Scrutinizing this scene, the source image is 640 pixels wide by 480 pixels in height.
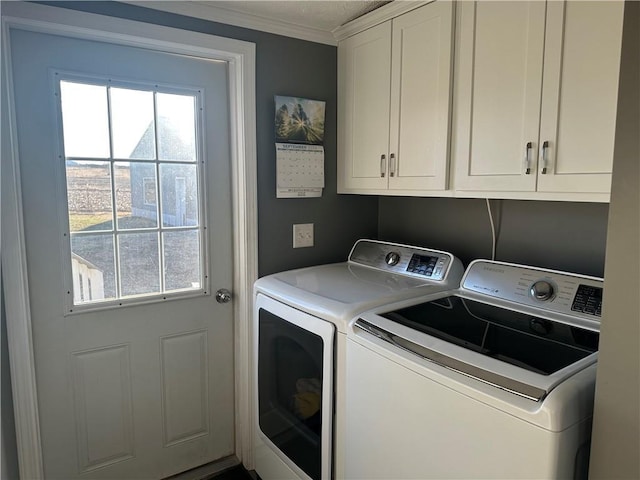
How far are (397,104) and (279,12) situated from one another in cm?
64

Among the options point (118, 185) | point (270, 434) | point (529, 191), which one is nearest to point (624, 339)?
point (529, 191)

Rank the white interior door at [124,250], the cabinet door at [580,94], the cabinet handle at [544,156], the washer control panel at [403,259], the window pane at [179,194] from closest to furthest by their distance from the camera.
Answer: the cabinet door at [580,94]
the cabinet handle at [544,156]
the white interior door at [124,250]
the washer control panel at [403,259]
the window pane at [179,194]

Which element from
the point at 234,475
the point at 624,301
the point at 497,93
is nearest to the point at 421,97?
the point at 497,93

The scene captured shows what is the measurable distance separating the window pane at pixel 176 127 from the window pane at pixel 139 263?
0.36 meters

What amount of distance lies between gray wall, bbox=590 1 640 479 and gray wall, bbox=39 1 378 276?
4.78ft

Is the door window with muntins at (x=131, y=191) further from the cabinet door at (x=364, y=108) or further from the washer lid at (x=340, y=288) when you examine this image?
the cabinet door at (x=364, y=108)

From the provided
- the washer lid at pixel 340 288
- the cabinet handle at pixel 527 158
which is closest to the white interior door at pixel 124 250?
the washer lid at pixel 340 288

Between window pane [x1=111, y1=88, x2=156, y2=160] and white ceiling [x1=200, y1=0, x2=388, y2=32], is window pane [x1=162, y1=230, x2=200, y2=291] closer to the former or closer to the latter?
window pane [x1=111, y1=88, x2=156, y2=160]

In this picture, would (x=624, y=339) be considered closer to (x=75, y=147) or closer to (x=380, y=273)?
(x=380, y=273)

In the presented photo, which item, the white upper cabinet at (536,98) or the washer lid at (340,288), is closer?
the white upper cabinet at (536,98)

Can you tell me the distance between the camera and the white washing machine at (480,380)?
90 centimetres

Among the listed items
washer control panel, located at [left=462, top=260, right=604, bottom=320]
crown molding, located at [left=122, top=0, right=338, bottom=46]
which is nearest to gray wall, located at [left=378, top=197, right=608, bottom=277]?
washer control panel, located at [left=462, top=260, right=604, bottom=320]

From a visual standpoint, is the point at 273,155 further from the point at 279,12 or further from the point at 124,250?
the point at 124,250

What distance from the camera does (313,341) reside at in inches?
60.4
